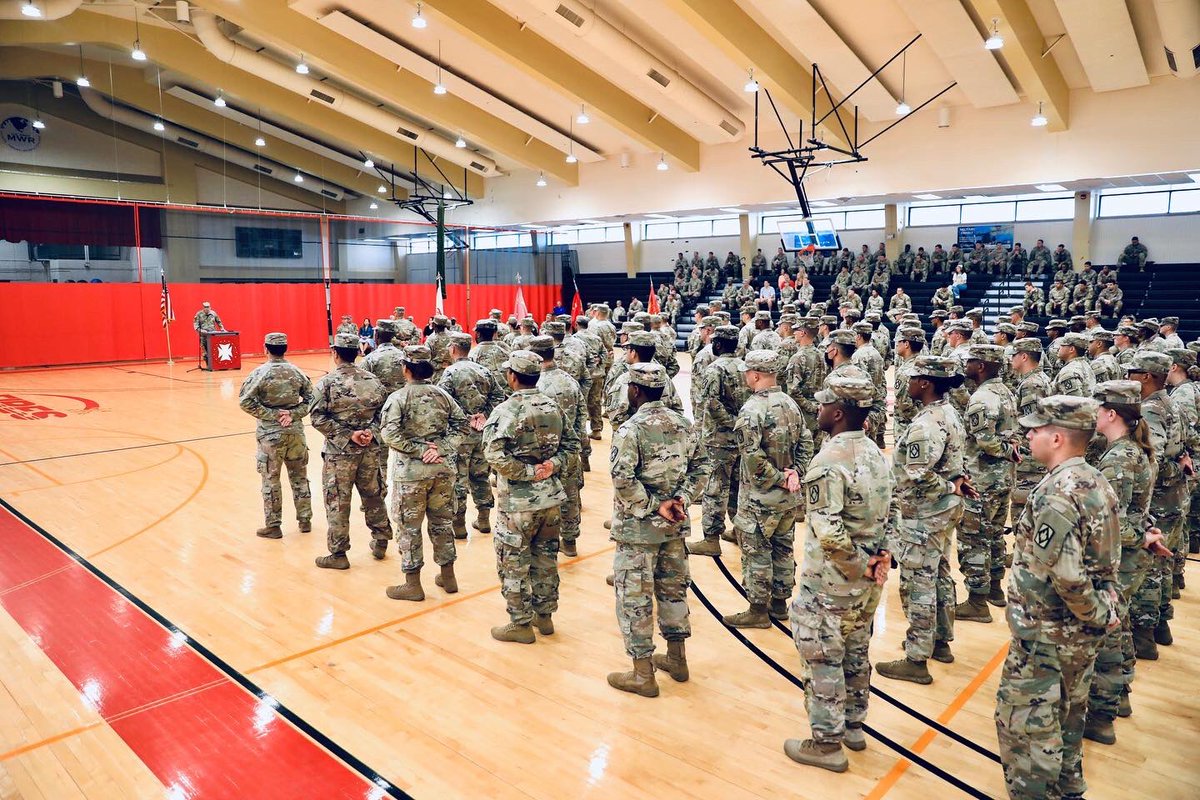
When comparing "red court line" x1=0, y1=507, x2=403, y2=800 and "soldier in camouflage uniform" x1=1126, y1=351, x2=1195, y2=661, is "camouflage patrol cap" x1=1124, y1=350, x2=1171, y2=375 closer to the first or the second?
"soldier in camouflage uniform" x1=1126, y1=351, x2=1195, y2=661

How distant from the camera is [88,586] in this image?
614cm

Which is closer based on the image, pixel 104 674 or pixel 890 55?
pixel 104 674

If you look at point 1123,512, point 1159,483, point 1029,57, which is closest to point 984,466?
point 1159,483

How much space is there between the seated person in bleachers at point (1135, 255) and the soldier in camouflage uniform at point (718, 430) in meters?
18.8

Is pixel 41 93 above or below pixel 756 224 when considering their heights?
above

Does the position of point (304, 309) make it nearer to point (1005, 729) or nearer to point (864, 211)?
point (864, 211)

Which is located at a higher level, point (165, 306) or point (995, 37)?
point (995, 37)

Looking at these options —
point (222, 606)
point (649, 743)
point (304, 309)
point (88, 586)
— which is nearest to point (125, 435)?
point (88, 586)

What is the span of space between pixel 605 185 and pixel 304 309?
35.7 feet

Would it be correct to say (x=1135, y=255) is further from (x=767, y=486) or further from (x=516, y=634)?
(x=516, y=634)

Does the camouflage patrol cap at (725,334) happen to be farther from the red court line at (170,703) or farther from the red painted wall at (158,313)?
the red painted wall at (158,313)

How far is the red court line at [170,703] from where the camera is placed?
3752 millimetres

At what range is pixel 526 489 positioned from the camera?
489 centimetres

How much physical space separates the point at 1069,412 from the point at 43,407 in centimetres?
1677
